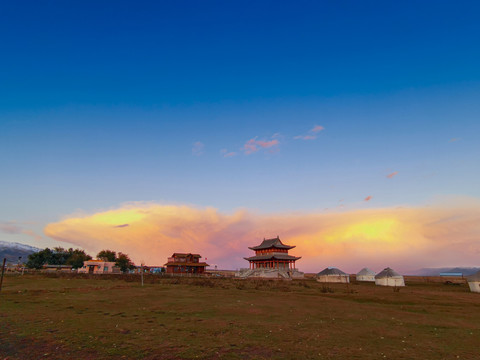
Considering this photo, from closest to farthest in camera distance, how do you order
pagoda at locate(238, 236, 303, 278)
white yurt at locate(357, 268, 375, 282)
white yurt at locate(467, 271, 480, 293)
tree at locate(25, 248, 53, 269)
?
white yurt at locate(467, 271, 480, 293) → white yurt at locate(357, 268, 375, 282) → pagoda at locate(238, 236, 303, 278) → tree at locate(25, 248, 53, 269)

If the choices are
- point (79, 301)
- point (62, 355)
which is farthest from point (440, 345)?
point (79, 301)

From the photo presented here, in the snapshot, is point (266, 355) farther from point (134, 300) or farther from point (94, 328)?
point (134, 300)

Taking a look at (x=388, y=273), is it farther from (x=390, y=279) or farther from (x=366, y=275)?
(x=366, y=275)

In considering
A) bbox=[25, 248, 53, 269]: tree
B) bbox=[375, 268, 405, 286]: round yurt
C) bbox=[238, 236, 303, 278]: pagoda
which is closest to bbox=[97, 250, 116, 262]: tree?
bbox=[25, 248, 53, 269]: tree

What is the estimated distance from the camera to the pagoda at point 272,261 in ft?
296

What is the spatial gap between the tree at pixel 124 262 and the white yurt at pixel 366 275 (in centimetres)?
8655

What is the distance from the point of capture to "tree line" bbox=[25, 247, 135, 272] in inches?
3989

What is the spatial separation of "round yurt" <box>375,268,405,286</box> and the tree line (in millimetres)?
91109

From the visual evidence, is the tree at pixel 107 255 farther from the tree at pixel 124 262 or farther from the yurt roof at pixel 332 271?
the yurt roof at pixel 332 271

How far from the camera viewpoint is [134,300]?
28.5 metres

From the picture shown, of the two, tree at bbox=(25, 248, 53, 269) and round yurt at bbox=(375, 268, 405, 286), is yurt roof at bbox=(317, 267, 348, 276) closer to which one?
round yurt at bbox=(375, 268, 405, 286)

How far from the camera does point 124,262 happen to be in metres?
112

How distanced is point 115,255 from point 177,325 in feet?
380

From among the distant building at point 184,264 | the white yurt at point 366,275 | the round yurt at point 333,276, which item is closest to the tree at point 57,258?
the distant building at point 184,264
